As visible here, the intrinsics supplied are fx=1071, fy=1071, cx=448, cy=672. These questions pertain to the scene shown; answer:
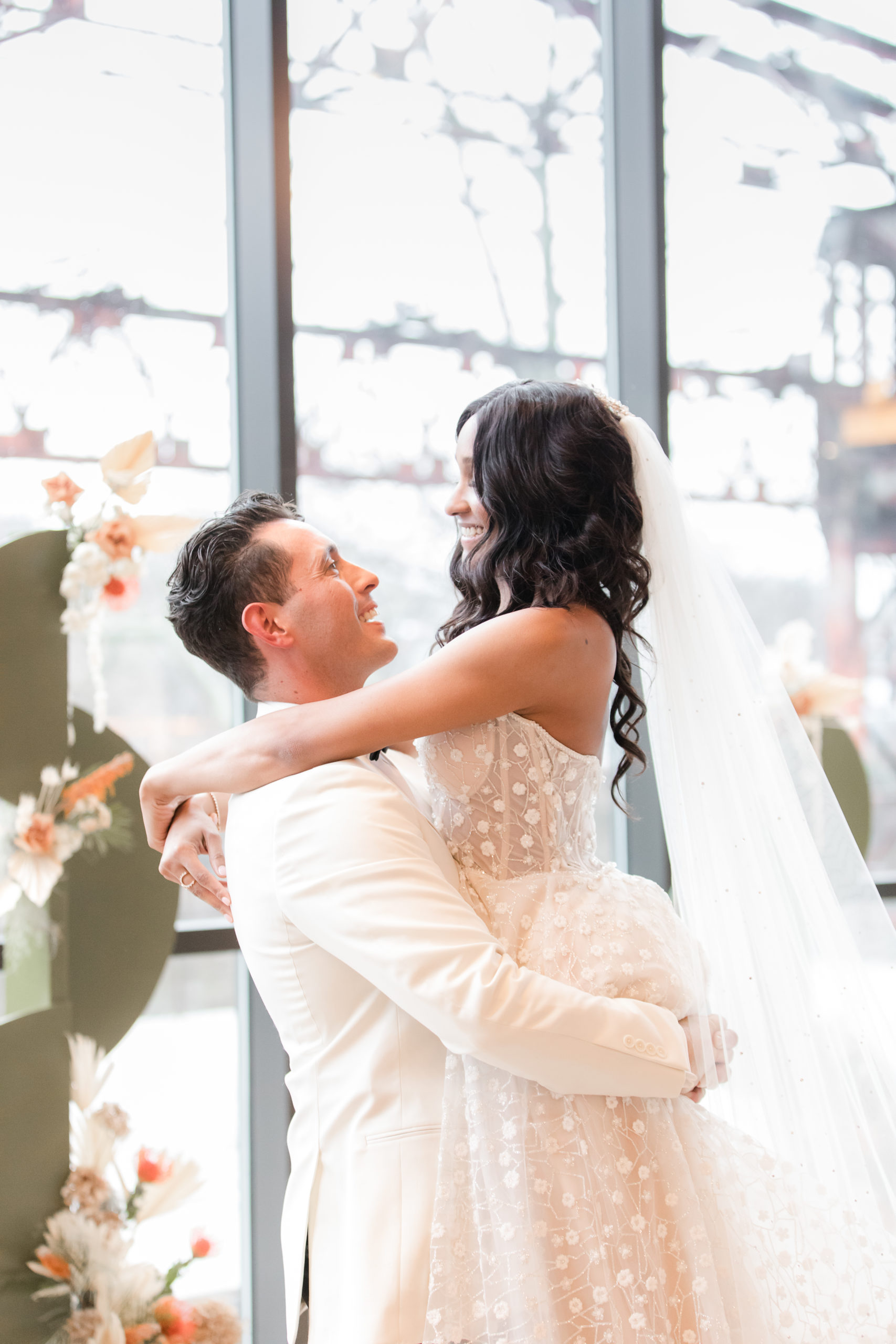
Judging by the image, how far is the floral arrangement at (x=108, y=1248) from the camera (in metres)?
1.95

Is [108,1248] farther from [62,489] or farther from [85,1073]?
[62,489]

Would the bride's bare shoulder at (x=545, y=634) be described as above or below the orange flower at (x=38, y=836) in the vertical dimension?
above

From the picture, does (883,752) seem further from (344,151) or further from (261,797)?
(261,797)

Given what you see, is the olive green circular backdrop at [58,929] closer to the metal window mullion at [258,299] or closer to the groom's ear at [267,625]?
the metal window mullion at [258,299]

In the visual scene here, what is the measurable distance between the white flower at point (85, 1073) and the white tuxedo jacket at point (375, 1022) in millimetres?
696

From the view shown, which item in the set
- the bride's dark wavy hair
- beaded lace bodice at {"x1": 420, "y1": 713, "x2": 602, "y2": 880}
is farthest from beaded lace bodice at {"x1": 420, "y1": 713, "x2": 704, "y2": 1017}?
the bride's dark wavy hair

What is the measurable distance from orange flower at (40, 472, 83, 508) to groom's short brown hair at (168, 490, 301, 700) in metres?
0.48

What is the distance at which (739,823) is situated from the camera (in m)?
1.60

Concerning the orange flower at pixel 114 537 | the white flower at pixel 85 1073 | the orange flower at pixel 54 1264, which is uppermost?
the orange flower at pixel 114 537

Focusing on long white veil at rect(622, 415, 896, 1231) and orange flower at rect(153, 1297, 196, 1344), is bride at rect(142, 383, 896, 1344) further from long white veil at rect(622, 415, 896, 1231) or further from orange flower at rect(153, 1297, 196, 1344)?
orange flower at rect(153, 1297, 196, 1344)

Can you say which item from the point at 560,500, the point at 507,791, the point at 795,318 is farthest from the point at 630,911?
the point at 795,318

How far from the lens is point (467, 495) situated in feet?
5.56

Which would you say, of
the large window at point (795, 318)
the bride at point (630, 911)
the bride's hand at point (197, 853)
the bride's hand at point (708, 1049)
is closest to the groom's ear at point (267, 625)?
the bride at point (630, 911)

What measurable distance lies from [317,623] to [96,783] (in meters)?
0.69
